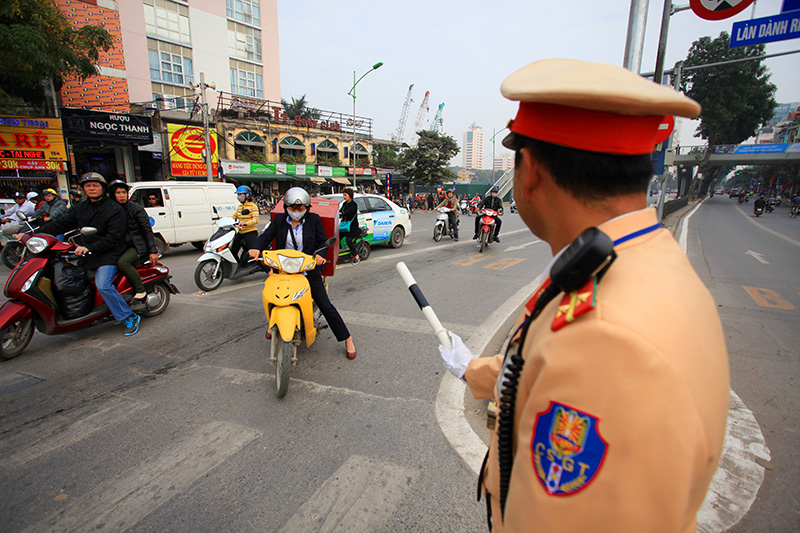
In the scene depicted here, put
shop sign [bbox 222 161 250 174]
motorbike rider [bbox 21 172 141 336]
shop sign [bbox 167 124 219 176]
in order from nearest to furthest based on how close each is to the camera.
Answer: motorbike rider [bbox 21 172 141 336] < shop sign [bbox 167 124 219 176] < shop sign [bbox 222 161 250 174]

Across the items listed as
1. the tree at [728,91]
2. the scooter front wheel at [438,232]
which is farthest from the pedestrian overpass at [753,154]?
the scooter front wheel at [438,232]

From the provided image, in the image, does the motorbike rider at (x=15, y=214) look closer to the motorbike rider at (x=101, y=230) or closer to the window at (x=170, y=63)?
the motorbike rider at (x=101, y=230)

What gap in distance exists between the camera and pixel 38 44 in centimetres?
1316

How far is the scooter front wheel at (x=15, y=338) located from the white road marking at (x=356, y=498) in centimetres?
415

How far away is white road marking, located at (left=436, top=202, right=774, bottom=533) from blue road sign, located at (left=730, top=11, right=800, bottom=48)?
5.46 metres

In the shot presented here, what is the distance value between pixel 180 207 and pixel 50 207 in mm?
2952

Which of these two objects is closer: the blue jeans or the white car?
the blue jeans

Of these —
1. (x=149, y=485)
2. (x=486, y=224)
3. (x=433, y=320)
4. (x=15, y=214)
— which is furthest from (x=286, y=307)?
(x=15, y=214)

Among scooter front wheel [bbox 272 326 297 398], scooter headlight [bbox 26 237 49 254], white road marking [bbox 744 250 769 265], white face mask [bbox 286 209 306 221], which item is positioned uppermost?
white face mask [bbox 286 209 306 221]

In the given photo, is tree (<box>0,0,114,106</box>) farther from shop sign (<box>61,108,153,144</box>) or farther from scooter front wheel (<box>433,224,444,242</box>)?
scooter front wheel (<box>433,224,444,242</box>)

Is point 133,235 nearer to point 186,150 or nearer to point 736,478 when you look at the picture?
point 736,478

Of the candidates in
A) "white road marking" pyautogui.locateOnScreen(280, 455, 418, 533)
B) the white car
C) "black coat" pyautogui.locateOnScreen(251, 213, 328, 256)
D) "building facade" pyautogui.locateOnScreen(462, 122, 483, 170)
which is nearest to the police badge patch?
"white road marking" pyautogui.locateOnScreen(280, 455, 418, 533)

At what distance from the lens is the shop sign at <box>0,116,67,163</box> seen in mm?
15961

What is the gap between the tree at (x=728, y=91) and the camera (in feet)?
150
